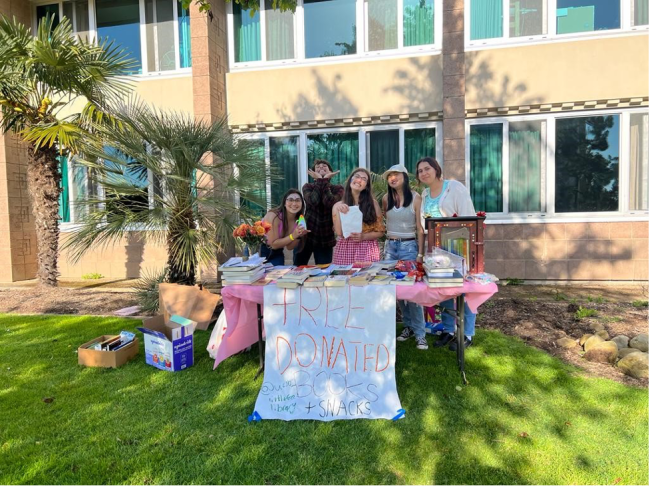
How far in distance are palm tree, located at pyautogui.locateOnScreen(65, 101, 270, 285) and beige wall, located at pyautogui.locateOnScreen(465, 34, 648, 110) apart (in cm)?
502

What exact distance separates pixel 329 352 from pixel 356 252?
1.39 m

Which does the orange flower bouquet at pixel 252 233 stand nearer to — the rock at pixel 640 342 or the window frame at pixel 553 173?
the rock at pixel 640 342

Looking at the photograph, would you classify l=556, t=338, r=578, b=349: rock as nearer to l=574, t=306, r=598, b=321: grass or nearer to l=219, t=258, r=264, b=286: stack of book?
l=574, t=306, r=598, b=321: grass

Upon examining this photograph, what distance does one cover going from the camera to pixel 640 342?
3961 mm

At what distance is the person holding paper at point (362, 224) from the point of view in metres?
4.08

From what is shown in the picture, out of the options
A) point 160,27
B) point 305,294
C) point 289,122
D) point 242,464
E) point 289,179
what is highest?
point 160,27

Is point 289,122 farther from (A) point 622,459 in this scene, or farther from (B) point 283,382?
(A) point 622,459

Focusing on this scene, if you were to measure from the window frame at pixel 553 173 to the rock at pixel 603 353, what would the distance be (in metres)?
4.27

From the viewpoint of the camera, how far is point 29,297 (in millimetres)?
7113

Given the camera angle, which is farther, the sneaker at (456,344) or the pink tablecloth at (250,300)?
the sneaker at (456,344)

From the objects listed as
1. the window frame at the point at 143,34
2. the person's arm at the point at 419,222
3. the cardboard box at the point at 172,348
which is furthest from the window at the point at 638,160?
the window frame at the point at 143,34

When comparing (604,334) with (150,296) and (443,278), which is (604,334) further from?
(150,296)

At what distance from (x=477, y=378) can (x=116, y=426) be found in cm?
301

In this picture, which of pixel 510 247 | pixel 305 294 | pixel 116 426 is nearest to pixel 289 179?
pixel 510 247
